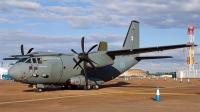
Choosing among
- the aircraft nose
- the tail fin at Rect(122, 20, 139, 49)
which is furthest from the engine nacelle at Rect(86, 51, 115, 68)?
the tail fin at Rect(122, 20, 139, 49)

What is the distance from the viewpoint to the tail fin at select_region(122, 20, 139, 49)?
3531cm

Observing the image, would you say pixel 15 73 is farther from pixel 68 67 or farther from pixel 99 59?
pixel 99 59

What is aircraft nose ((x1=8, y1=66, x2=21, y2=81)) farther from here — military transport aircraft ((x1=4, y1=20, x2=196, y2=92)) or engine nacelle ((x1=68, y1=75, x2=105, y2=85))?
engine nacelle ((x1=68, y1=75, x2=105, y2=85))

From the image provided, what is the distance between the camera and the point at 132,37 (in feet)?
117

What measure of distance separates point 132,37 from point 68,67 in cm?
1187

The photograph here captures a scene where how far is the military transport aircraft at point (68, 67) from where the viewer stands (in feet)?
80.2

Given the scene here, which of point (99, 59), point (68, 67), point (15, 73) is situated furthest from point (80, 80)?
point (15, 73)

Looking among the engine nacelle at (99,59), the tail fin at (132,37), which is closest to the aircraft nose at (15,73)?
the engine nacelle at (99,59)

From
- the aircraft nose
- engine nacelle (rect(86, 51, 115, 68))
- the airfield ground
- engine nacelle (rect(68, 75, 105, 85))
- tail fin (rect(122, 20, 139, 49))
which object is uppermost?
tail fin (rect(122, 20, 139, 49))

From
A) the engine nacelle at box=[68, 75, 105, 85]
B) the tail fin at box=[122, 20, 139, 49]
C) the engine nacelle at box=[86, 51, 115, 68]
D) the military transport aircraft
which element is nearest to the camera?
the military transport aircraft

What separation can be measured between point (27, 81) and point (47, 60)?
9.64ft

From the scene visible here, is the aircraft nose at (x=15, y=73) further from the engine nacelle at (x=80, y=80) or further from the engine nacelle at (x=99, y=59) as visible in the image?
the engine nacelle at (x=99, y=59)

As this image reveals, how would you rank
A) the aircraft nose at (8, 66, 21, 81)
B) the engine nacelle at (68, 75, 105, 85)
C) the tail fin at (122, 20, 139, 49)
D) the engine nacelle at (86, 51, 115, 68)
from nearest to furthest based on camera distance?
the aircraft nose at (8, 66, 21, 81)
the engine nacelle at (68, 75, 105, 85)
the engine nacelle at (86, 51, 115, 68)
the tail fin at (122, 20, 139, 49)

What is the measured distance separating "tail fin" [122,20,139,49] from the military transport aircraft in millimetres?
4035
